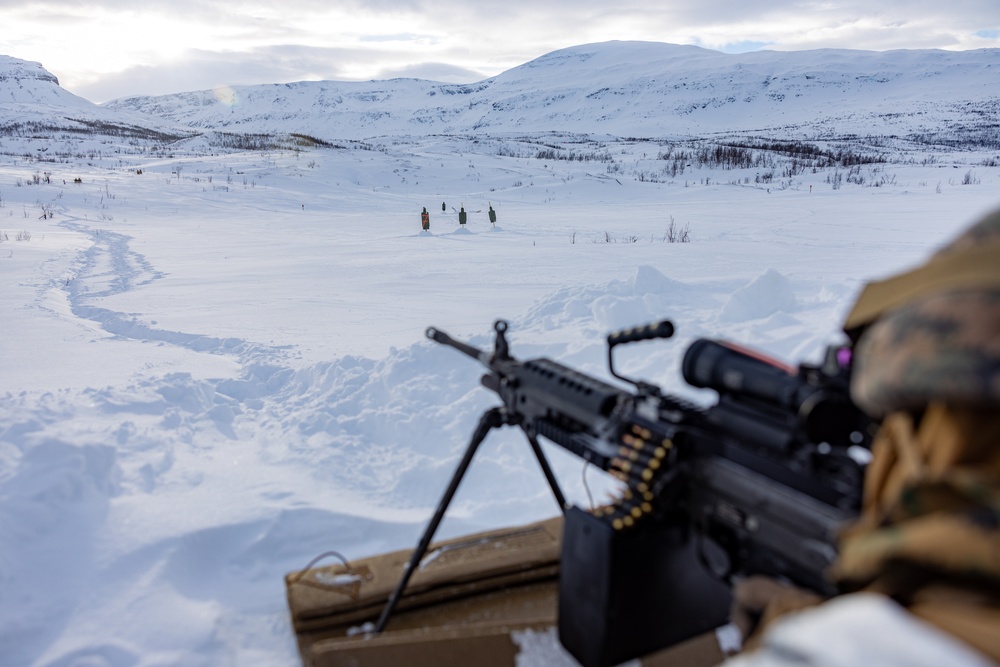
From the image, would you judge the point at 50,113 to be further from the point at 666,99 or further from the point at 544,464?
the point at 544,464

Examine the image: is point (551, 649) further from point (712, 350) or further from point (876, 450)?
point (876, 450)

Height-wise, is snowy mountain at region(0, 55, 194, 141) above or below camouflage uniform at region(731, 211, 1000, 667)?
above

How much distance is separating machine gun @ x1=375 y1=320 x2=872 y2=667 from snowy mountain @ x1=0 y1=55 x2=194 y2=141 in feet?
120

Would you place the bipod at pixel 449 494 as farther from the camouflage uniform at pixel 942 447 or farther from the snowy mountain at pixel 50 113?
the snowy mountain at pixel 50 113

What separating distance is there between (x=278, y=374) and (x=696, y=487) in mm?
3574

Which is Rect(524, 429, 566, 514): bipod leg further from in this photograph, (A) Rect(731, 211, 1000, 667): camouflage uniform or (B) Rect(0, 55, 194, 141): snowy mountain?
(B) Rect(0, 55, 194, 141): snowy mountain

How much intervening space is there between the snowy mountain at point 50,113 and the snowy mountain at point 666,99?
17.7 meters

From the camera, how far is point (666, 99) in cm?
7131

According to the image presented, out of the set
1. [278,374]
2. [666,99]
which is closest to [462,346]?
[278,374]

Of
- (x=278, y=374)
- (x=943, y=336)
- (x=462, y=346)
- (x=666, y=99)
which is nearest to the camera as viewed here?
(x=943, y=336)

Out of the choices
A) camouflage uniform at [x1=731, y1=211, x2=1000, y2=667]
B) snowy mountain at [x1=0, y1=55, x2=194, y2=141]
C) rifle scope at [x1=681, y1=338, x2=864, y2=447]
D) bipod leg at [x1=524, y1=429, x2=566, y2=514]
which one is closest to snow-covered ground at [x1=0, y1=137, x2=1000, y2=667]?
bipod leg at [x1=524, y1=429, x2=566, y2=514]

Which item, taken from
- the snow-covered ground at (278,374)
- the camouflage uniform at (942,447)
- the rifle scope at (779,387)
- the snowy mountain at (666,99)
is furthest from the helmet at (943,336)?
the snowy mountain at (666,99)

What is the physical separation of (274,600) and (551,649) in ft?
3.98

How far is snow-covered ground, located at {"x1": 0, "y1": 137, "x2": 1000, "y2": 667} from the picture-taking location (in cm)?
253
